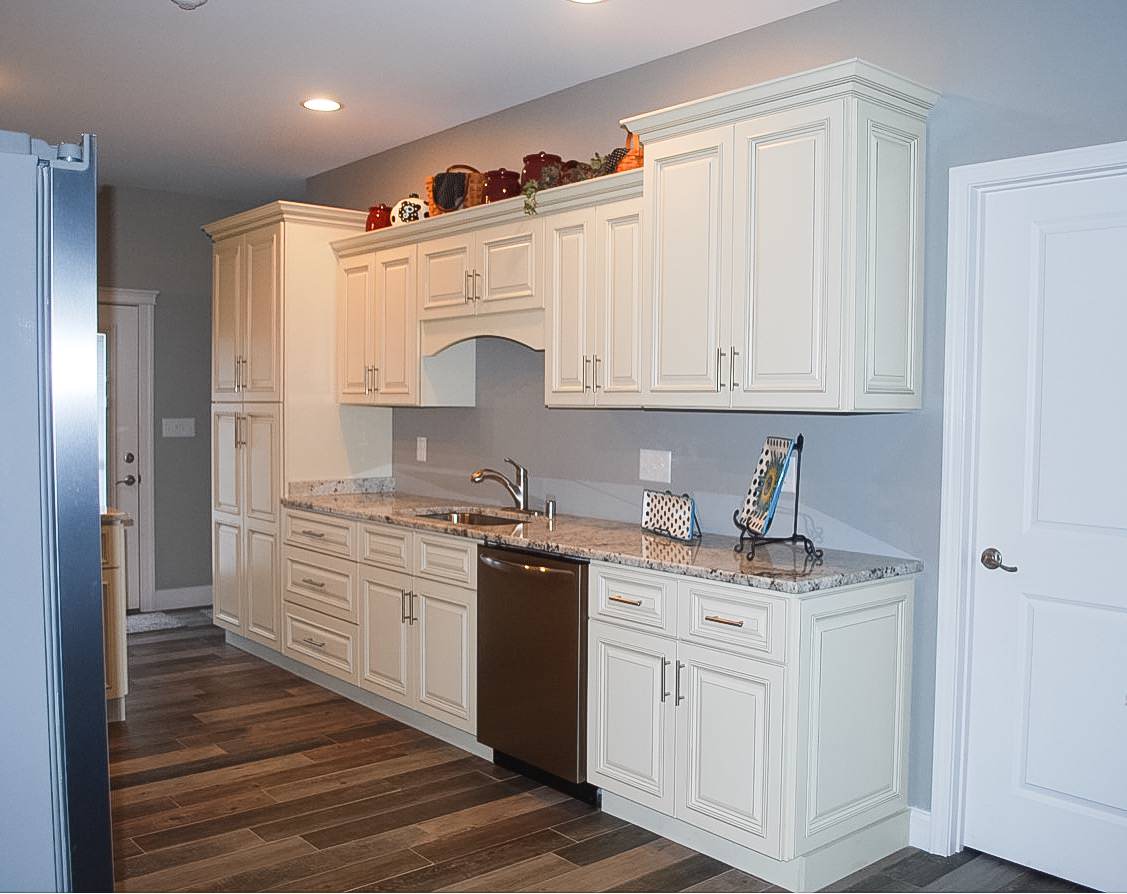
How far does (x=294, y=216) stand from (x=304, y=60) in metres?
1.32

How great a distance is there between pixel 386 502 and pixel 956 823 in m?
2.98

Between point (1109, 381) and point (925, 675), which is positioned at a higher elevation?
point (1109, 381)

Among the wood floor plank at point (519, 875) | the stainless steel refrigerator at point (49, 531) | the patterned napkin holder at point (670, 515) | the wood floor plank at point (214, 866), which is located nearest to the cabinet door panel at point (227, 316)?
the patterned napkin holder at point (670, 515)

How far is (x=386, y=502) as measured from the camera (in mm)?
5082

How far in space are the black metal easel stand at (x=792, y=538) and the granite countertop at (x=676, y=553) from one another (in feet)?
0.09

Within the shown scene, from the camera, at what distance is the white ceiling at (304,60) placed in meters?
3.51

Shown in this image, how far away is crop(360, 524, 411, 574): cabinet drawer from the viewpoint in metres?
4.31

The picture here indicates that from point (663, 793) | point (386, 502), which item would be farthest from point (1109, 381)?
point (386, 502)

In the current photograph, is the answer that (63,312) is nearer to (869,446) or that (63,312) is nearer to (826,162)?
(826,162)

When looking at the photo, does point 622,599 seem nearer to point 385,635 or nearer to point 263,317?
point 385,635

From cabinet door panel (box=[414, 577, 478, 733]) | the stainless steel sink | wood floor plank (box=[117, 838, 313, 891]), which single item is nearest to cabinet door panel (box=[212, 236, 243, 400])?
the stainless steel sink

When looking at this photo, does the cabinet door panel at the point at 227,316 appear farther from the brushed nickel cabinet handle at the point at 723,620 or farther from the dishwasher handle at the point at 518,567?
the brushed nickel cabinet handle at the point at 723,620

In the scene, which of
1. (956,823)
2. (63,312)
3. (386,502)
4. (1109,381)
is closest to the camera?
(63,312)

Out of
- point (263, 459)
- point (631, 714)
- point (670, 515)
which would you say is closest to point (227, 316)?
point (263, 459)
